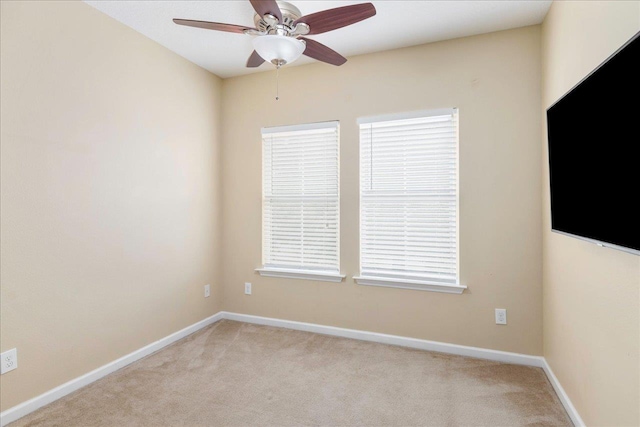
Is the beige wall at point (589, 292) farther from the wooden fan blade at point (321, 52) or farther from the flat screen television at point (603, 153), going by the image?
the wooden fan blade at point (321, 52)

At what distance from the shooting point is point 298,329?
3414 millimetres

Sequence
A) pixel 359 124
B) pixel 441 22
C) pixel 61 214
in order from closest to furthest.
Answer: pixel 61 214, pixel 441 22, pixel 359 124

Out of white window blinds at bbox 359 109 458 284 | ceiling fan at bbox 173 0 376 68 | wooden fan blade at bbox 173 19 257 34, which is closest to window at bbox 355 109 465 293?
white window blinds at bbox 359 109 458 284

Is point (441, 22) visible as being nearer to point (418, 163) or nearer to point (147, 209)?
point (418, 163)

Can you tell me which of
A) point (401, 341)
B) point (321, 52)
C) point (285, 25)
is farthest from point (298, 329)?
point (285, 25)

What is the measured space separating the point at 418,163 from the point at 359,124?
668 mm

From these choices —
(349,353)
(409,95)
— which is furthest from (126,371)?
(409,95)

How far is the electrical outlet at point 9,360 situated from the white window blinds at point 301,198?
205 cm

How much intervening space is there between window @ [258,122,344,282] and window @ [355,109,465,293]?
12.4 inches

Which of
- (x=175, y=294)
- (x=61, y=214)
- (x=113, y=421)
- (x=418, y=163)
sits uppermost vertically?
(x=418, y=163)

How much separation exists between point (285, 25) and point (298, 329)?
271 cm

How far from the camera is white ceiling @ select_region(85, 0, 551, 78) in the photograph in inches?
92.6

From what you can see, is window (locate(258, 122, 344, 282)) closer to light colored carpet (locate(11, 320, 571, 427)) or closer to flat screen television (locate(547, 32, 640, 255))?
light colored carpet (locate(11, 320, 571, 427))

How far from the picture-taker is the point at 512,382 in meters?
2.38
